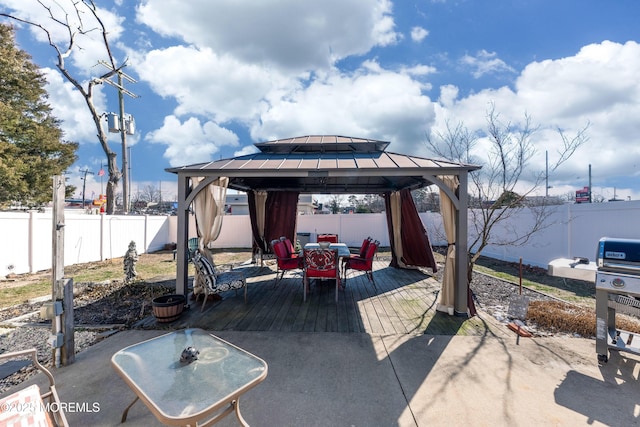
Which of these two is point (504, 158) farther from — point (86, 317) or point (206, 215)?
point (86, 317)

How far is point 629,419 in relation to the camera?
202cm

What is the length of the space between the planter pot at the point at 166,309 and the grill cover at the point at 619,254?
17.3ft

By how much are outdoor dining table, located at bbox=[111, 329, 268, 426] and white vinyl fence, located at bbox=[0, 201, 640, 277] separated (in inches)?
280

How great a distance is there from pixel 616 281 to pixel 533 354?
Result: 1.13 meters

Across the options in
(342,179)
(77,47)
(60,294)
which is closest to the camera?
(60,294)

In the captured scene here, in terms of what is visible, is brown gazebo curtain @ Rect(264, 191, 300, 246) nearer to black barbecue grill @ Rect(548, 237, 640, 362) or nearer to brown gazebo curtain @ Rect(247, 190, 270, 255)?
brown gazebo curtain @ Rect(247, 190, 270, 255)

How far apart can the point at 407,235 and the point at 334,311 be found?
3728mm

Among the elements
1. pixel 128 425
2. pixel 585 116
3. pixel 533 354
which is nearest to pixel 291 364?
pixel 128 425

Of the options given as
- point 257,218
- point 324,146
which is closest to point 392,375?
point 324,146

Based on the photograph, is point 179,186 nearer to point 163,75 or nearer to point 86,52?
point 163,75

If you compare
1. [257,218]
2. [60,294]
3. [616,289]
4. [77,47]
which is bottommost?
[60,294]

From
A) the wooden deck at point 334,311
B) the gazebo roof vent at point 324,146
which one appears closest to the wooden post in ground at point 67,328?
the wooden deck at point 334,311

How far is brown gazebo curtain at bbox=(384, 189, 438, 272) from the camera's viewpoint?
685 cm

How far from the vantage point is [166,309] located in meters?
3.72
